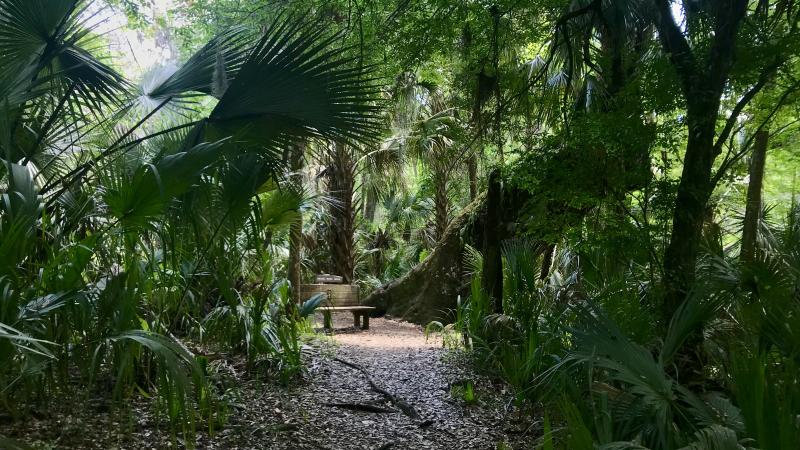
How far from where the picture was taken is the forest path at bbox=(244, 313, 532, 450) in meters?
5.34

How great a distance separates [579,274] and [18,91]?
529 centimetres

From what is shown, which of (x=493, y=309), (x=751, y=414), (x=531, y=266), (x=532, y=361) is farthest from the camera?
(x=493, y=309)

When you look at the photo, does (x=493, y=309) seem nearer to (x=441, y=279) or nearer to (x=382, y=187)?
(x=441, y=279)

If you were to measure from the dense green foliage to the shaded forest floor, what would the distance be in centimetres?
21

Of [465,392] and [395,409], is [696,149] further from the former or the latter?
[395,409]

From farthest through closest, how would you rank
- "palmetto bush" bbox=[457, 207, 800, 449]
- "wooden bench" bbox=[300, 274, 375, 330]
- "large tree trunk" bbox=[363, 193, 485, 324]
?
"large tree trunk" bbox=[363, 193, 485, 324] < "wooden bench" bbox=[300, 274, 375, 330] < "palmetto bush" bbox=[457, 207, 800, 449]

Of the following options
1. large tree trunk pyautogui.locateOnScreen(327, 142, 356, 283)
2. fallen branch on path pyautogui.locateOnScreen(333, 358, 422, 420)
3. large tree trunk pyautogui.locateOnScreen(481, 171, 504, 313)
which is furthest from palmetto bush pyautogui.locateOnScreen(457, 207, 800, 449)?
large tree trunk pyautogui.locateOnScreen(327, 142, 356, 283)

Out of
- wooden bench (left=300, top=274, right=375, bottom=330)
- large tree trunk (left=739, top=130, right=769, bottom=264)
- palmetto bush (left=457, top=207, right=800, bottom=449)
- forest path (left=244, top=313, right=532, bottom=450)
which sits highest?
large tree trunk (left=739, top=130, right=769, bottom=264)

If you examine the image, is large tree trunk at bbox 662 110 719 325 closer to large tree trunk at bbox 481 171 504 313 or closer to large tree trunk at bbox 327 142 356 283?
large tree trunk at bbox 481 171 504 313

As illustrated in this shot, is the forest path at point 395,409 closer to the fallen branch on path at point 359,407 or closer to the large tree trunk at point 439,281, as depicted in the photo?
the fallen branch on path at point 359,407

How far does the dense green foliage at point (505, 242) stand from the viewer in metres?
3.60

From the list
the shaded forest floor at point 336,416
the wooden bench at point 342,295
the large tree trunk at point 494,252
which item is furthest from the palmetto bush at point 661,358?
the wooden bench at point 342,295

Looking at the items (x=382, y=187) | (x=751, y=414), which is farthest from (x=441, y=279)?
(x=751, y=414)

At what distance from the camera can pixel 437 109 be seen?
46.3 ft
